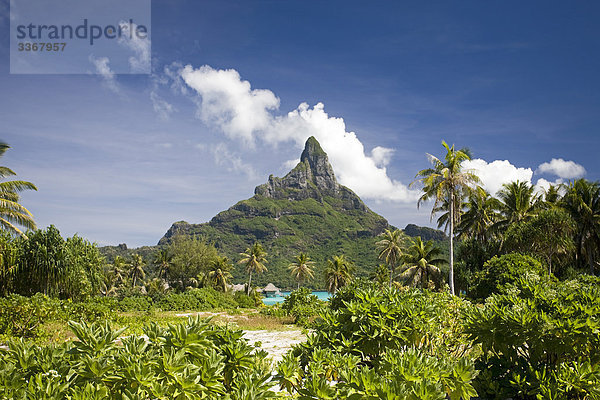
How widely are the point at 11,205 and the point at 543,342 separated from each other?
65.8 ft

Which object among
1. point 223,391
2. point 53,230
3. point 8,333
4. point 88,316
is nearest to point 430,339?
point 223,391

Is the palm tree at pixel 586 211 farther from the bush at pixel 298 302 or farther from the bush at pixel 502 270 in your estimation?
the bush at pixel 298 302

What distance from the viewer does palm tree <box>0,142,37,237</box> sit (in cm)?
1616

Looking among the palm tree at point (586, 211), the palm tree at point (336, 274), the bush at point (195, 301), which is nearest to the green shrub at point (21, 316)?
the bush at point (195, 301)

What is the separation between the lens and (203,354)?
2.66 meters

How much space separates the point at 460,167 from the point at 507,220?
12663mm

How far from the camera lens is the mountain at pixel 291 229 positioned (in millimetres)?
124188

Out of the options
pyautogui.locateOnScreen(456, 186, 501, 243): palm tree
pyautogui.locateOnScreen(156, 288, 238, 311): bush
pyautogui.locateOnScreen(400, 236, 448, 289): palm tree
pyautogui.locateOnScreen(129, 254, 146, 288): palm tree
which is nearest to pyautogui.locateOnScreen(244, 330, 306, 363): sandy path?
pyautogui.locateOnScreen(156, 288, 238, 311): bush

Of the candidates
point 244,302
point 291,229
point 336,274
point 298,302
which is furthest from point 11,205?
point 291,229

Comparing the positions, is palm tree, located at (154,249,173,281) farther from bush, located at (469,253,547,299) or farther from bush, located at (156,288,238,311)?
bush, located at (469,253,547,299)

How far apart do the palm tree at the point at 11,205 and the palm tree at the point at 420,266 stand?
2600 cm

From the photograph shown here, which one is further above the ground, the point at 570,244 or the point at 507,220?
the point at 507,220

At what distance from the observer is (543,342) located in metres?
4.08

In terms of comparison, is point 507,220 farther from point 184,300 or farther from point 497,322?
point 497,322
